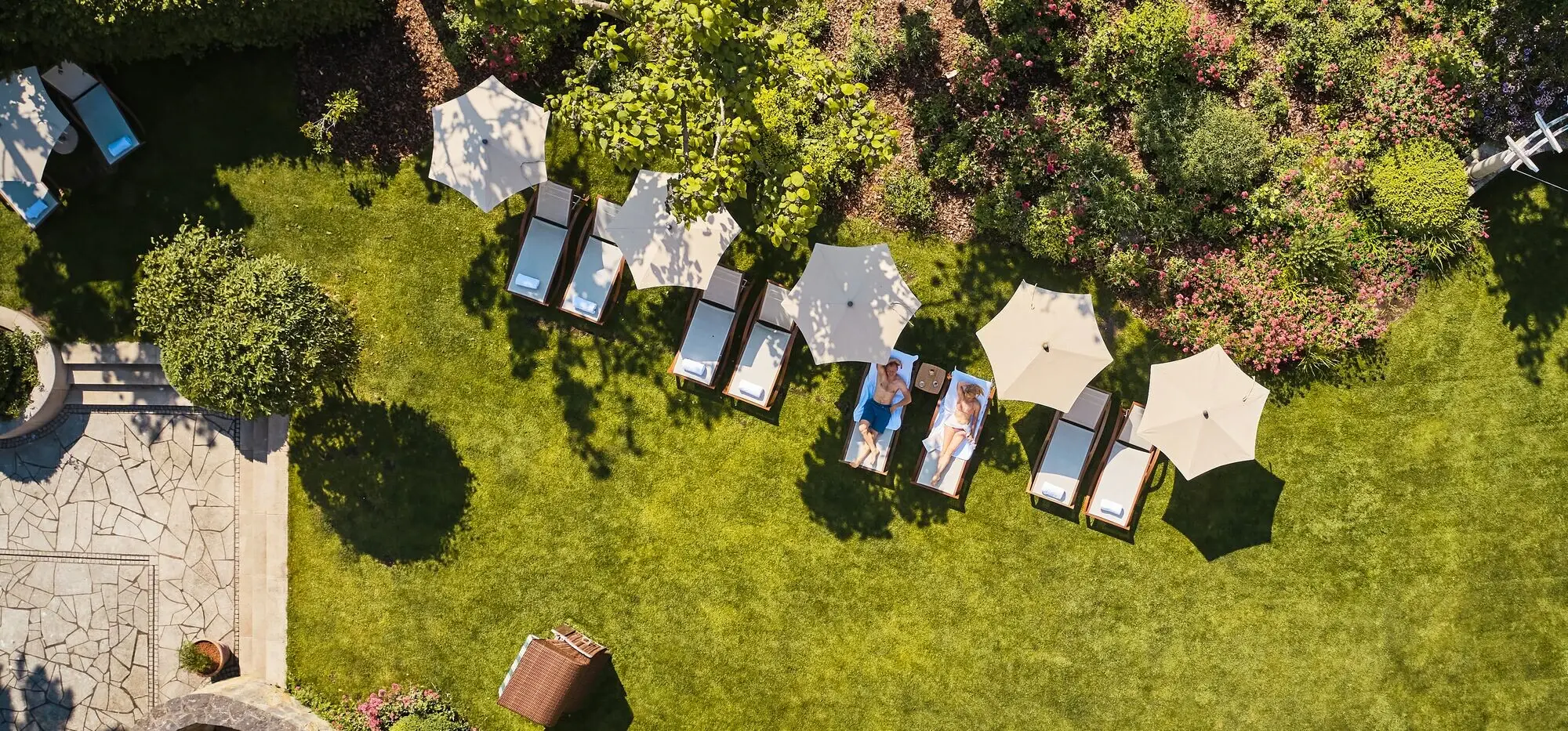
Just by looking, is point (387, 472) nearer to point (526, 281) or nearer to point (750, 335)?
point (526, 281)

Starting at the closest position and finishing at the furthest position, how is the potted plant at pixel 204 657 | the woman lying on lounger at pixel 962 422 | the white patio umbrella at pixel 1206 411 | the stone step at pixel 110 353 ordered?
1. the white patio umbrella at pixel 1206 411
2. the woman lying on lounger at pixel 962 422
3. the potted plant at pixel 204 657
4. the stone step at pixel 110 353

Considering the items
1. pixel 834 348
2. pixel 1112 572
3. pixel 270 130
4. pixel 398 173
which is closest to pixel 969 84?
pixel 834 348

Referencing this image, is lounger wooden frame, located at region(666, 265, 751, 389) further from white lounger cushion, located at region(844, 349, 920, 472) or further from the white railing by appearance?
the white railing

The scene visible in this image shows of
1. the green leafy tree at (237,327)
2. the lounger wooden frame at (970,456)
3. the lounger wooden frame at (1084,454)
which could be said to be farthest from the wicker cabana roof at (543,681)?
the lounger wooden frame at (1084,454)

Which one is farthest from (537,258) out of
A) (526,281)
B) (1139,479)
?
(1139,479)

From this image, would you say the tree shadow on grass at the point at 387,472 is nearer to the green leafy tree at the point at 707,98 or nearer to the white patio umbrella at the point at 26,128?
the white patio umbrella at the point at 26,128
